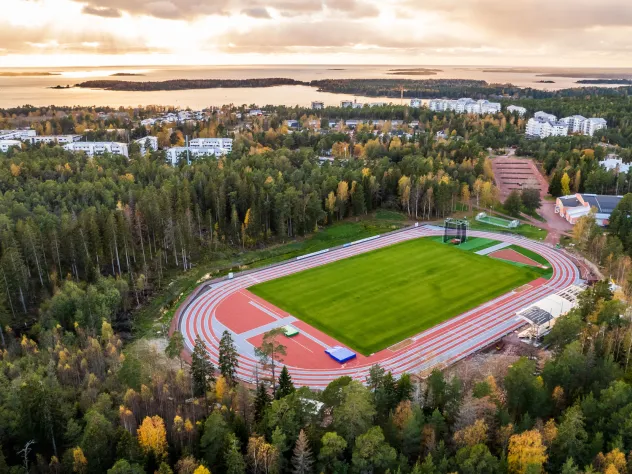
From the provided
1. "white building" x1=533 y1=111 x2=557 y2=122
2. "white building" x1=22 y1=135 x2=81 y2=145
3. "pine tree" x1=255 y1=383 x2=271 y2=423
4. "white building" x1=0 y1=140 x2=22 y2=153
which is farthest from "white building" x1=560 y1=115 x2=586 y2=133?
"pine tree" x1=255 y1=383 x2=271 y2=423

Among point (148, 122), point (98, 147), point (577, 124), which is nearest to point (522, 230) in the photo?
point (577, 124)

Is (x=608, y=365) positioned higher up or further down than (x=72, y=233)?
further down

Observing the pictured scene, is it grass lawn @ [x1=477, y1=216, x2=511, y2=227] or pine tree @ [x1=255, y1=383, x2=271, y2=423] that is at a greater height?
pine tree @ [x1=255, y1=383, x2=271, y2=423]

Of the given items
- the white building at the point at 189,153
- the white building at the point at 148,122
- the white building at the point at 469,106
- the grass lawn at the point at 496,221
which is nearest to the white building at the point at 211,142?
the white building at the point at 189,153

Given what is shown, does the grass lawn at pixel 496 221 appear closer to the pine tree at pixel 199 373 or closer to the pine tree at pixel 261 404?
the pine tree at pixel 261 404

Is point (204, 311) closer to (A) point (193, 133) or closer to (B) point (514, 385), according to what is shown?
(B) point (514, 385)

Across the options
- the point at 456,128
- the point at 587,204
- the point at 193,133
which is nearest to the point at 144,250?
the point at 587,204

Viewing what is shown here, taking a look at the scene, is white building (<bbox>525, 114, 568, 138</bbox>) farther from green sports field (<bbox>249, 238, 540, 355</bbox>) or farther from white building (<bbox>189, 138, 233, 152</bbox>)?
green sports field (<bbox>249, 238, 540, 355</bbox>)
